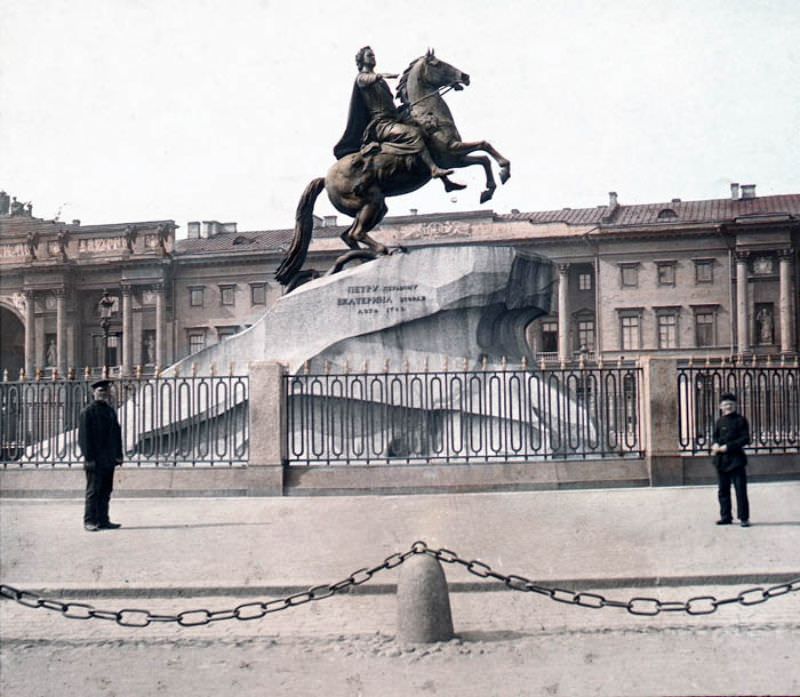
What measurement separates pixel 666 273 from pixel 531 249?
817 centimetres

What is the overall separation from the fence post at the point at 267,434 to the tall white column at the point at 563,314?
54869mm

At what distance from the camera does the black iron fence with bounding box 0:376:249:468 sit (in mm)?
14664

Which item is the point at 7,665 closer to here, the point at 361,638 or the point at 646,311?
the point at 361,638

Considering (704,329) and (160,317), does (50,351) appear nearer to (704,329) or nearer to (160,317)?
(160,317)

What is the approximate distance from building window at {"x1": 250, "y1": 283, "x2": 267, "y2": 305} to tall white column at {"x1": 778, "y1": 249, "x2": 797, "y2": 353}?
31469 mm

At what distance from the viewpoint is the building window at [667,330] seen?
6475 cm

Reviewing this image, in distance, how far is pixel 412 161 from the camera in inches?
616

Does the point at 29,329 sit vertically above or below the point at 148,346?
above

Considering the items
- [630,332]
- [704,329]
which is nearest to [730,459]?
[630,332]

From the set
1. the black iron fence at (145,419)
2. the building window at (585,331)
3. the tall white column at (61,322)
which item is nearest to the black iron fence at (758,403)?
the black iron fence at (145,419)

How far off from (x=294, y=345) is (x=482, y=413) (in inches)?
122

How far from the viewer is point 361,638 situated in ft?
20.8

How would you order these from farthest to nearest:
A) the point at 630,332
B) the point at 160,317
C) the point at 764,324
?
the point at 160,317
the point at 630,332
the point at 764,324

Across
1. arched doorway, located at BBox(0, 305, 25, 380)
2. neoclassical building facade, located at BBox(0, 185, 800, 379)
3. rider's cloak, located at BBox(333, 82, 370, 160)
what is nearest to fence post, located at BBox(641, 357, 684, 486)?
rider's cloak, located at BBox(333, 82, 370, 160)
